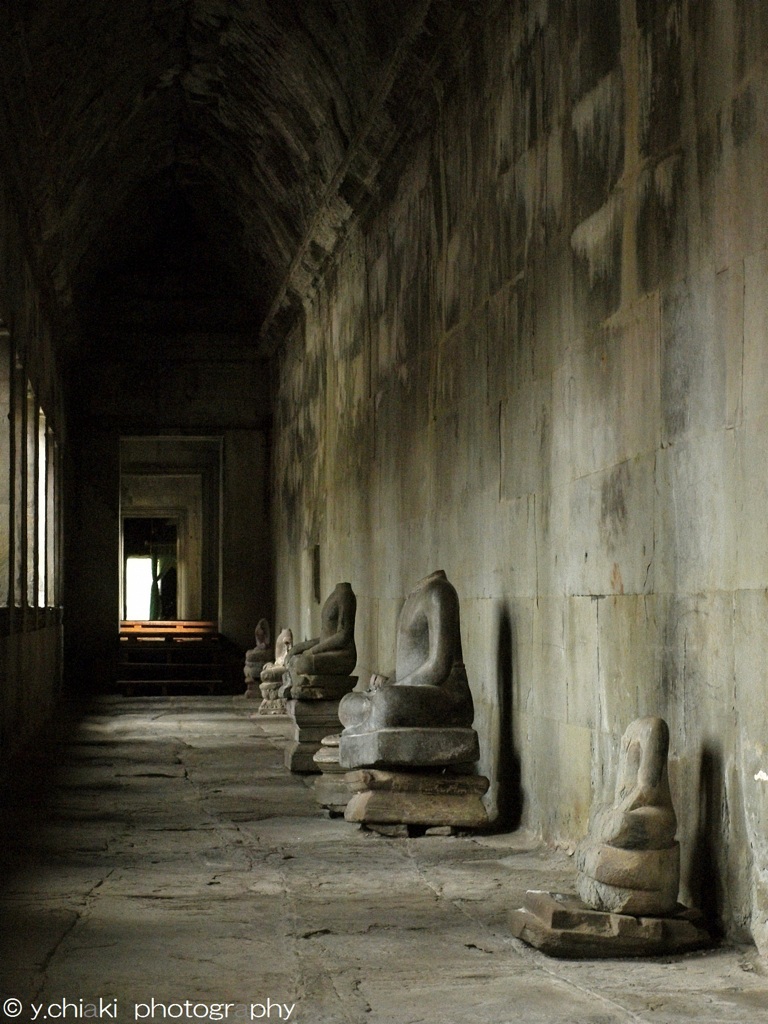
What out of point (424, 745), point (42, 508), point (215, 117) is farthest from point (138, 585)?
point (424, 745)

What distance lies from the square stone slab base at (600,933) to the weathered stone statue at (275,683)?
47.4 feet

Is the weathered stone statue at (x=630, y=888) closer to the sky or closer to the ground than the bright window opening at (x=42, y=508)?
closer to the ground

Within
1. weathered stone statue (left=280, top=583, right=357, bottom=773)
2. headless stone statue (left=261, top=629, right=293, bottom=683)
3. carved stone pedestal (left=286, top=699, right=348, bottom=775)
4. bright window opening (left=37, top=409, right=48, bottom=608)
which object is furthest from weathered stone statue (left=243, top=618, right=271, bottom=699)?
carved stone pedestal (left=286, top=699, right=348, bottom=775)

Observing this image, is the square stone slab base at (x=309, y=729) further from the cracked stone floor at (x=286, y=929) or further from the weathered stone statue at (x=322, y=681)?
the cracked stone floor at (x=286, y=929)

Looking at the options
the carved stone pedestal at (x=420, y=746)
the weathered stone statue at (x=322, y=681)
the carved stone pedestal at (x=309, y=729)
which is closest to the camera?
the carved stone pedestal at (x=420, y=746)

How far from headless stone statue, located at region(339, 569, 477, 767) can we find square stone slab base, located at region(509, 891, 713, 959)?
10.7 feet

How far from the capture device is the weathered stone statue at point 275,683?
67.2ft

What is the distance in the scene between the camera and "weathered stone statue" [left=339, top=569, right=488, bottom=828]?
9375mm

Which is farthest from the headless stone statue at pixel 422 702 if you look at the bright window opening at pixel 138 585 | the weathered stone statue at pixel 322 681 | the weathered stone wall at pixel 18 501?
the bright window opening at pixel 138 585

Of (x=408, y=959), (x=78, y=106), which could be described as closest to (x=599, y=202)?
(x=408, y=959)

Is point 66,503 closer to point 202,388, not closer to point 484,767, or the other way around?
point 202,388

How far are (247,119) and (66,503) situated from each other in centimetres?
927

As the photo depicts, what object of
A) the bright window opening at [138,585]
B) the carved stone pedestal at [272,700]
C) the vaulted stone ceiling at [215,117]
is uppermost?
the vaulted stone ceiling at [215,117]

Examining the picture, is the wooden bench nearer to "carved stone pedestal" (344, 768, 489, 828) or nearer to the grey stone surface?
the grey stone surface
